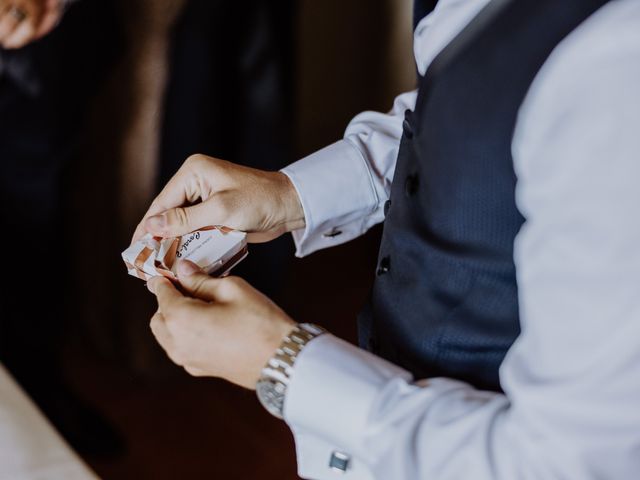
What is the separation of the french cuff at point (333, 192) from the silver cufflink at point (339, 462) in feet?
0.68

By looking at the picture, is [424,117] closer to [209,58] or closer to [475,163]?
[475,163]

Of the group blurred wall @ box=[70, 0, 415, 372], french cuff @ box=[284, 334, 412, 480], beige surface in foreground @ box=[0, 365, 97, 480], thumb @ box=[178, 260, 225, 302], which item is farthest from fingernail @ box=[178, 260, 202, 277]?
blurred wall @ box=[70, 0, 415, 372]

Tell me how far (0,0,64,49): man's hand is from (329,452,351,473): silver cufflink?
87cm

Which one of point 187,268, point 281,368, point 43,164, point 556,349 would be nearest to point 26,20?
point 43,164

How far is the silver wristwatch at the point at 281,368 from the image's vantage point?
18.0 inches

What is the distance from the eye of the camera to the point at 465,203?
452 mm

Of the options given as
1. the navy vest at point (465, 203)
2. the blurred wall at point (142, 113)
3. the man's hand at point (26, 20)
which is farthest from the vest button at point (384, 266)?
the man's hand at point (26, 20)

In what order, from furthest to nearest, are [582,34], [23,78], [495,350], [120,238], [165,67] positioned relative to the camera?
[120,238] → [165,67] → [23,78] → [495,350] → [582,34]

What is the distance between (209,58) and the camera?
47.4 inches

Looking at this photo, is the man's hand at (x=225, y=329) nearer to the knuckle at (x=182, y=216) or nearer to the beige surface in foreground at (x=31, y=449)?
the knuckle at (x=182, y=216)

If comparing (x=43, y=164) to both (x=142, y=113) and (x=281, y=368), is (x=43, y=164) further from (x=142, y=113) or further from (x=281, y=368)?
(x=281, y=368)

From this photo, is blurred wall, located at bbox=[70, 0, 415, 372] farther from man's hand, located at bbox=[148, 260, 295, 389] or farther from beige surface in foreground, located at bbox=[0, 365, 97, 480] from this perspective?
man's hand, located at bbox=[148, 260, 295, 389]

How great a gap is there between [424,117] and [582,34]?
16 cm

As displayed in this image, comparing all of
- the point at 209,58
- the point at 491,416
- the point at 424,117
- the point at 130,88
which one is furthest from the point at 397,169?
the point at 130,88
